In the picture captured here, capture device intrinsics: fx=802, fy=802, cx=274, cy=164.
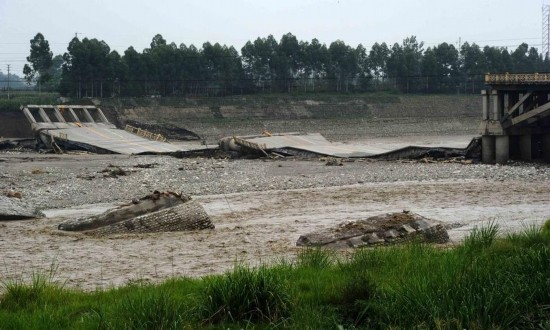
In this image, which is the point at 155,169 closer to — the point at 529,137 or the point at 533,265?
the point at 529,137

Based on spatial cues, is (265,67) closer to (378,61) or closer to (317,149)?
(378,61)

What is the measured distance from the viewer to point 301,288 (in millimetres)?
9961

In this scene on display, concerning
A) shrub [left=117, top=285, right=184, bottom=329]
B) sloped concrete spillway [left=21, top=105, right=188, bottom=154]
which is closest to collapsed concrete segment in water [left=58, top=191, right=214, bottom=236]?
shrub [left=117, top=285, right=184, bottom=329]

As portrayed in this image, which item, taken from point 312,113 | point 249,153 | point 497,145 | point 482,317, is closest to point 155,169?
point 249,153

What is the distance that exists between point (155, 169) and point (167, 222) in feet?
76.8

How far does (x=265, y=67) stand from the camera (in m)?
121

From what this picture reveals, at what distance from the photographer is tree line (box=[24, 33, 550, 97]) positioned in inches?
3900

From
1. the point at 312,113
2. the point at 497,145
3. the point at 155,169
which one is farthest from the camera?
the point at 312,113

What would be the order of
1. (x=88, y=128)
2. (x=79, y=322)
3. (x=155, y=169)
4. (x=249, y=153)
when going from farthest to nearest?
(x=88, y=128) < (x=249, y=153) < (x=155, y=169) < (x=79, y=322)

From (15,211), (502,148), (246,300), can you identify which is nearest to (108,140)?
(502,148)

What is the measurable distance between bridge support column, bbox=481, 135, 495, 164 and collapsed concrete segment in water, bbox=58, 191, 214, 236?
100 ft

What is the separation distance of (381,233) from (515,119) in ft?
110

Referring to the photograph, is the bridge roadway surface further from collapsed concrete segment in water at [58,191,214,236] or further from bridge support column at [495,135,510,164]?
collapsed concrete segment in water at [58,191,214,236]

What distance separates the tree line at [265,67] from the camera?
99062mm
